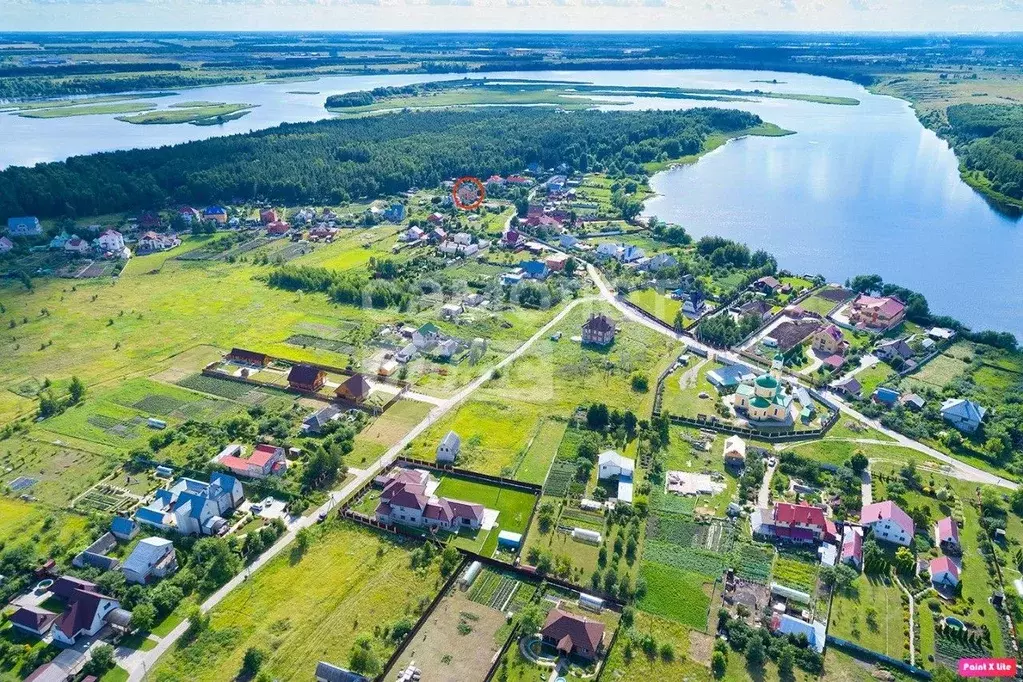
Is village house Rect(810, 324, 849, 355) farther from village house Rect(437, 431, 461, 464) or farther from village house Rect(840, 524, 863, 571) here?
village house Rect(437, 431, 461, 464)

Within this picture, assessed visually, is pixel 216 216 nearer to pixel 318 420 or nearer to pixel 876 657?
pixel 318 420

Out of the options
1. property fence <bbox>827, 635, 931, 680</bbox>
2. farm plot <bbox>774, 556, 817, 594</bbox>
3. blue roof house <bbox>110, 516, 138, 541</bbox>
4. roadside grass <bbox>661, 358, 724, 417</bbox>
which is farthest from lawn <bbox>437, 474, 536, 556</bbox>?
blue roof house <bbox>110, 516, 138, 541</bbox>

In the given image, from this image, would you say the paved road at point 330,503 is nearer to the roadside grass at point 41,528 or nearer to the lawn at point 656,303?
the roadside grass at point 41,528

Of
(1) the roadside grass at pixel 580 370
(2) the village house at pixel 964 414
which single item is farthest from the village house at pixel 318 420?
(2) the village house at pixel 964 414

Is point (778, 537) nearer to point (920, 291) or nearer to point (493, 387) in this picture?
point (493, 387)

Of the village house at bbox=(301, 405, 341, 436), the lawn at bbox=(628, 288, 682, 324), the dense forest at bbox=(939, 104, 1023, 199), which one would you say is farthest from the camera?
the dense forest at bbox=(939, 104, 1023, 199)

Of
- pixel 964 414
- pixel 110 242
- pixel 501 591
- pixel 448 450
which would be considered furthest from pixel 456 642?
pixel 110 242
